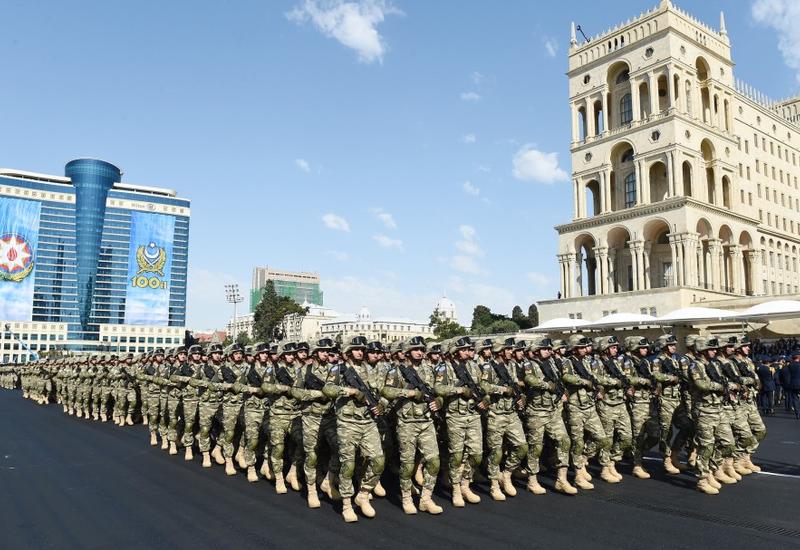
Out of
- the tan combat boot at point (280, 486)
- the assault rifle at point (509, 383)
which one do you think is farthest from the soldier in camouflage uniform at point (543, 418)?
the tan combat boot at point (280, 486)

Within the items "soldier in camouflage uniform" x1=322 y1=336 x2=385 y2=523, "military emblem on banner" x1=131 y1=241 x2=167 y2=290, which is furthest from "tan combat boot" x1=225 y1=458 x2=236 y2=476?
"military emblem on banner" x1=131 y1=241 x2=167 y2=290

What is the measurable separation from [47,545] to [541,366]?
7.16 m

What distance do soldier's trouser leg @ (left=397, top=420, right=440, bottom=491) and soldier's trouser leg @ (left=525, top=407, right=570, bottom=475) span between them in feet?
6.13

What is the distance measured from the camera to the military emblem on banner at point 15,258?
370 ft

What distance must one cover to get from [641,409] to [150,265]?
416ft

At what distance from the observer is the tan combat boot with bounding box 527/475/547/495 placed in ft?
30.3

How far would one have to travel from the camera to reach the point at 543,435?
966cm

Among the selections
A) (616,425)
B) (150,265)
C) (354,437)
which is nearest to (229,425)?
(354,437)

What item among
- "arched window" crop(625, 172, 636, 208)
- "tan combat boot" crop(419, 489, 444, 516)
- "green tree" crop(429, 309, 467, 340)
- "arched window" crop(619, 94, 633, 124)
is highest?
"arched window" crop(619, 94, 633, 124)

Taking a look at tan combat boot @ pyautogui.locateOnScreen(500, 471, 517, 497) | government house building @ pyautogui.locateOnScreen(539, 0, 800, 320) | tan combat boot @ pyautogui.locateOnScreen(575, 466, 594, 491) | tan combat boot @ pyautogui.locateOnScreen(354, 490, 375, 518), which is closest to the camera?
tan combat boot @ pyautogui.locateOnScreen(354, 490, 375, 518)

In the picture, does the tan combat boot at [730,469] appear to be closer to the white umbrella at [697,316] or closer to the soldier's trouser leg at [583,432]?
the soldier's trouser leg at [583,432]

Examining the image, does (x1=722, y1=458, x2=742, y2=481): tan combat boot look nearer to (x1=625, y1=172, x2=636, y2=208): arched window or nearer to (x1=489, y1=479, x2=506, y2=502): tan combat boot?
(x1=489, y1=479, x2=506, y2=502): tan combat boot

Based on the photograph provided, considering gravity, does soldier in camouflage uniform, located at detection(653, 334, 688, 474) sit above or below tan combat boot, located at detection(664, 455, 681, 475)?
above

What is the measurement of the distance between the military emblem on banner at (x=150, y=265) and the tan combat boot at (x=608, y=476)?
127m
